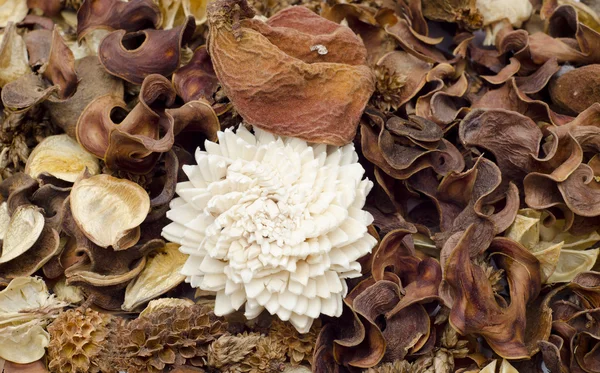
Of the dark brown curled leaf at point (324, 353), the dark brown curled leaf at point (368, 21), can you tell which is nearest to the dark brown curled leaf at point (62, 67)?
the dark brown curled leaf at point (368, 21)

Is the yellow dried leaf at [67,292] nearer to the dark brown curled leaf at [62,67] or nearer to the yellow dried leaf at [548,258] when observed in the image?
the dark brown curled leaf at [62,67]

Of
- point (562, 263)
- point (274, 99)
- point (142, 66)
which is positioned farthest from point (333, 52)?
point (562, 263)

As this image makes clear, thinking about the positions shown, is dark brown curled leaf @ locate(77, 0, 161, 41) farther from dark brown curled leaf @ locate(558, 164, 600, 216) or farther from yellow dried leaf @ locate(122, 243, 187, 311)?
dark brown curled leaf @ locate(558, 164, 600, 216)

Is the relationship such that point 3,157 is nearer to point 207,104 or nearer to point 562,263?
point 207,104

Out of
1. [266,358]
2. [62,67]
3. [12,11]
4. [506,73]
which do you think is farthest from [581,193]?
[12,11]

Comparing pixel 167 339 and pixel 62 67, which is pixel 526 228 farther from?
pixel 62 67
